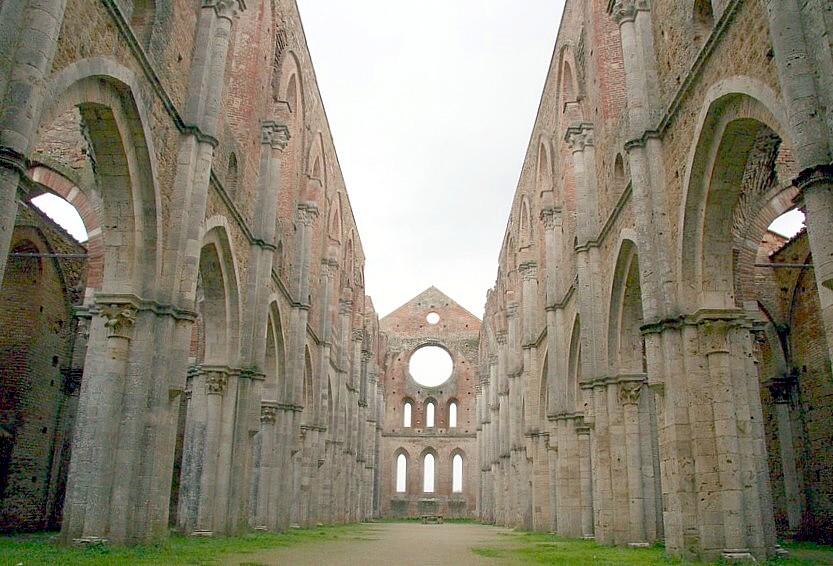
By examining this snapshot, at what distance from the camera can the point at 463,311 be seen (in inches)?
2324

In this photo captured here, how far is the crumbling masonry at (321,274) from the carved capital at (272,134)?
6 cm

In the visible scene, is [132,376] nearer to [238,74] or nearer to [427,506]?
[238,74]

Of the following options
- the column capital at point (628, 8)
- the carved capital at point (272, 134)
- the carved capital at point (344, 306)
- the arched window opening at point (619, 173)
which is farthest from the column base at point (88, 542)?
the carved capital at point (344, 306)

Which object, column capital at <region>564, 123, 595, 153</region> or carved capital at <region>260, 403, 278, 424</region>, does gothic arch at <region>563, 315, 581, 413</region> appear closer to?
column capital at <region>564, 123, 595, 153</region>

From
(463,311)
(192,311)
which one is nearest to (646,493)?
(192,311)

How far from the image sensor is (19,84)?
24.9ft

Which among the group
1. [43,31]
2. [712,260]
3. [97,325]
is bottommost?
[97,325]

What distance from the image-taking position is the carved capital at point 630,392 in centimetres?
1667

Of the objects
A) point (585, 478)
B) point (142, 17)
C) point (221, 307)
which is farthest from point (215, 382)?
point (585, 478)

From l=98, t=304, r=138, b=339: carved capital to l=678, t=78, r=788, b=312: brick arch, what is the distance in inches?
359

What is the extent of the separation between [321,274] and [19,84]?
78.0 ft

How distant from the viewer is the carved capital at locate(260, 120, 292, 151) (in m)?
20.7

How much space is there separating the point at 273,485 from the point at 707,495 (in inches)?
562

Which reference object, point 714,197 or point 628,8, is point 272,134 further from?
point 714,197
